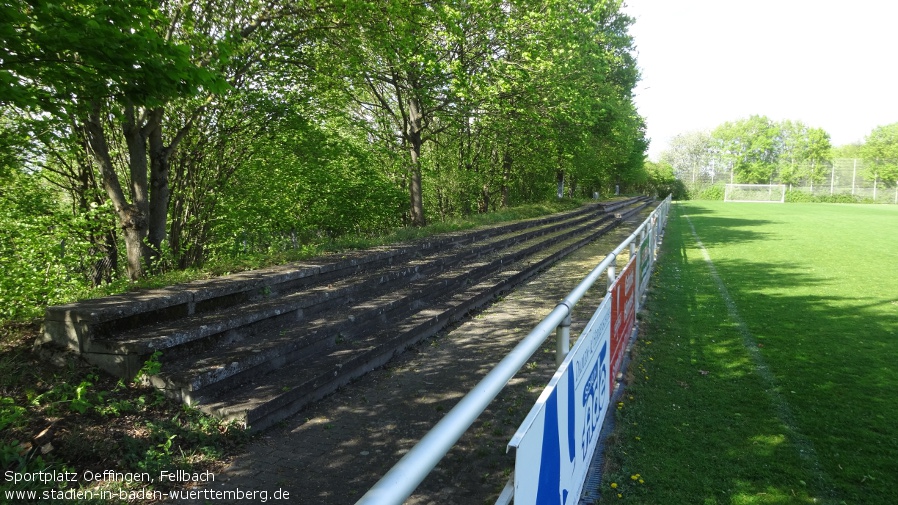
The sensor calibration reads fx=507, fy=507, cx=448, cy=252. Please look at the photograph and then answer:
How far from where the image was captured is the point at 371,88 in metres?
16.0

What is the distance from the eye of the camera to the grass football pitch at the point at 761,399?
332 centimetres

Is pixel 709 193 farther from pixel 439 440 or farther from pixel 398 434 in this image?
pixel 439 440

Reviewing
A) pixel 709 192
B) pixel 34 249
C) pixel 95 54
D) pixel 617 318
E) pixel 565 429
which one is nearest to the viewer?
pixel 565 429

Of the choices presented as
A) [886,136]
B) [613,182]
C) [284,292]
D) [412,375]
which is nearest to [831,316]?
[412,375]

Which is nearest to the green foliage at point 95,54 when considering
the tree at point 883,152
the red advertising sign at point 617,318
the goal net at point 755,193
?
the red advertising sign at point 617,318

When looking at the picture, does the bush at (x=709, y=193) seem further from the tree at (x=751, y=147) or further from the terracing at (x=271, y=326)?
the terracing at (x=271, y=326)

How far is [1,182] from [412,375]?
681 centimetres

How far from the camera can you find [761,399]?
473 cm

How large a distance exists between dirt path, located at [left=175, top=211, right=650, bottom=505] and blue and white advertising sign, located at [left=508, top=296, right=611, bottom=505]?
722 millimetres

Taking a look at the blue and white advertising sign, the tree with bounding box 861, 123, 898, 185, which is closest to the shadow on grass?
the blue and white advertising sign

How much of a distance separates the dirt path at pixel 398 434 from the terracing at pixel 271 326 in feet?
0.78

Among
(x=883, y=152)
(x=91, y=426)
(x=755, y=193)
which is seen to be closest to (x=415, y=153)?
(x=91, y=426)

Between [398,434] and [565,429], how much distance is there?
1975 millimetres

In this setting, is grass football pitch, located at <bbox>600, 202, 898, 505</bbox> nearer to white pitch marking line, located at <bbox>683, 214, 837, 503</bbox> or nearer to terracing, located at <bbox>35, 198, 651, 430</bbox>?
white pitch marking line, located at <bbox>683, 214, 837, 503</bbox>
